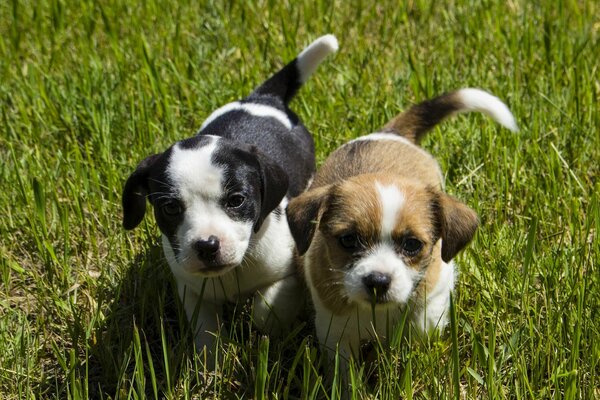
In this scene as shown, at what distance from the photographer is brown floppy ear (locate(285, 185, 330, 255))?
3922mm

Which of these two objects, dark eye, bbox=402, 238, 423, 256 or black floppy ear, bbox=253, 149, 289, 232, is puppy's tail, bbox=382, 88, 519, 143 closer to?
black floppy ear, bbox=253, 149, 289, 232

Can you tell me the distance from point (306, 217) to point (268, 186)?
14.4 inches

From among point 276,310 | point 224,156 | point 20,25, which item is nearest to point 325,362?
point 276,310

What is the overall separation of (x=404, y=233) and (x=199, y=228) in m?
0.85

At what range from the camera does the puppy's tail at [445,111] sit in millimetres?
4887

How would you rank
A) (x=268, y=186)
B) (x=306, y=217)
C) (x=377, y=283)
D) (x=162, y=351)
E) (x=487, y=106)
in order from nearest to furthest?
(x=377, y=283)
(x=306, y=217)
(x=268, y=186)
(x=162, y=351)
(x=487, y=106)

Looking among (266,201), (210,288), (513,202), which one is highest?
(266,201)

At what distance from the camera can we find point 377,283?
3615 millimetres

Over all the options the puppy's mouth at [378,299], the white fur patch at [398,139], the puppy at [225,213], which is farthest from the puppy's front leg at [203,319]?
the white fur patch at [398,139]

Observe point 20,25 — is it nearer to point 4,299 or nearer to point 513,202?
point 4,299

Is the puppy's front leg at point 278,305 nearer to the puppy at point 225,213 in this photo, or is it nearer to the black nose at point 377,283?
the puppy at point 225,213

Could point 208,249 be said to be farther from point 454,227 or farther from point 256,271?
point 454,227

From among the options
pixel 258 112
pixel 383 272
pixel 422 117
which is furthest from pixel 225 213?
pixel 422 117

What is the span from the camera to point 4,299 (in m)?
4.66
